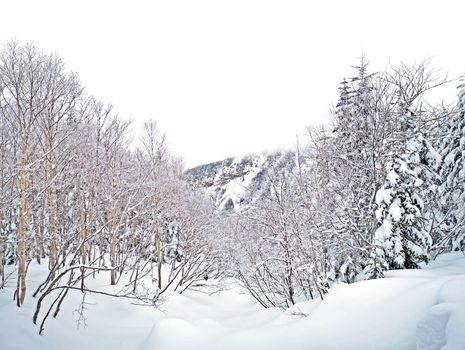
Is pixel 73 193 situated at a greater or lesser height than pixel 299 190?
greater

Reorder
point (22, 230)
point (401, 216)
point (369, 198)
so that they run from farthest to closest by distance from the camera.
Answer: point (369, 198)
point (401, 216)
point (22, 230)

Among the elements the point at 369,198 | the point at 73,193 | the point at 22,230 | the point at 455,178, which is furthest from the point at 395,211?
the point at 73,193

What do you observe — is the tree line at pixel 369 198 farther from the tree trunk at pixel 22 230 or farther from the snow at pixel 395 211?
the tree trunk at pixel 22 230

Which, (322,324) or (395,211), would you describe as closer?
(322,324)

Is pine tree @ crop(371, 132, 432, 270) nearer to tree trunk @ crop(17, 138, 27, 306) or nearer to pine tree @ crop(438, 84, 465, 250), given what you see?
pine tree @ crop(438, 84, 465, 250)

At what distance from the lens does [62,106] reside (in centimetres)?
1127

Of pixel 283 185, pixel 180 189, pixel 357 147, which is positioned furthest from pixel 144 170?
pixel 357 147

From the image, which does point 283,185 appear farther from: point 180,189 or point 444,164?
point 180,189

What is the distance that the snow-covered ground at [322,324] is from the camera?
5008mm

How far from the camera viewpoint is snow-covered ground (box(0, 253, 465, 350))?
5008mm

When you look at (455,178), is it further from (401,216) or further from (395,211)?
(395,211)

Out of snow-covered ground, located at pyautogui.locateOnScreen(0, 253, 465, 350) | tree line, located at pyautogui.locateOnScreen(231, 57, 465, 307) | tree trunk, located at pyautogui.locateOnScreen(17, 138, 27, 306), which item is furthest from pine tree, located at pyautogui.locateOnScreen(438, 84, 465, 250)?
tree trunk, located at pyautogui.locateOnScreen(17, 138, 27, 306)

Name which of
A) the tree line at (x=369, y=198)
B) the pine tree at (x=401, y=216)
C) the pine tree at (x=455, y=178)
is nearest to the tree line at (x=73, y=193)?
the tree line at (x=369, y=198)

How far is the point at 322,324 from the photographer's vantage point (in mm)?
7422
